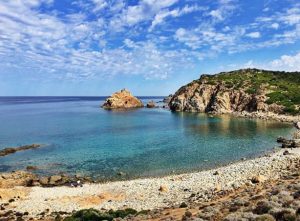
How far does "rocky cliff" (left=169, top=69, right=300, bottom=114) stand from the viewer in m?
139

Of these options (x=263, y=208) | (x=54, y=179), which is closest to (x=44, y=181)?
(x=54, y=179)

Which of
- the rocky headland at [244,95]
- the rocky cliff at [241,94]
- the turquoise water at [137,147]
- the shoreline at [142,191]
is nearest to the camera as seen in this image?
the shoreline at [142,191]

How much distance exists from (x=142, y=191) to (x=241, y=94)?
117071 millimetres

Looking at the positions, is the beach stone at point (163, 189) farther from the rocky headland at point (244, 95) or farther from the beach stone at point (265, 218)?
the rocky headland at point (244, 95)

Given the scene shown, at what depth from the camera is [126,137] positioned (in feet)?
287

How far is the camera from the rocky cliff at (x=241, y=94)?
455ft

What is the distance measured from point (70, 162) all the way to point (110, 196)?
21791 millimetres

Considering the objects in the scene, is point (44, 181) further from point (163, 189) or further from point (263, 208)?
point (263, 208)

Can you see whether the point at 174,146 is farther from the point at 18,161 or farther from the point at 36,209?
the point at 36,209

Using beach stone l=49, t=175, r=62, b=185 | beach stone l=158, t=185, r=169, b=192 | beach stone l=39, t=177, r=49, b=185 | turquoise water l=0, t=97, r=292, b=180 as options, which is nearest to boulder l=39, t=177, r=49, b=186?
beach stone l=39, t=177, r=49, b=185

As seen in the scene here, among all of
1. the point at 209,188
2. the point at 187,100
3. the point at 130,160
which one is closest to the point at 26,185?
the point at 130,160

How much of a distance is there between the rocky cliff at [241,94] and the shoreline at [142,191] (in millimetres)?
88227

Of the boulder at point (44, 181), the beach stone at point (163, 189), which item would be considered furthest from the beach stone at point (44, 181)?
the beach stone at point (163, 189)

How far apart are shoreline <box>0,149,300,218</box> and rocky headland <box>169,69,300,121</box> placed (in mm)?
78680
